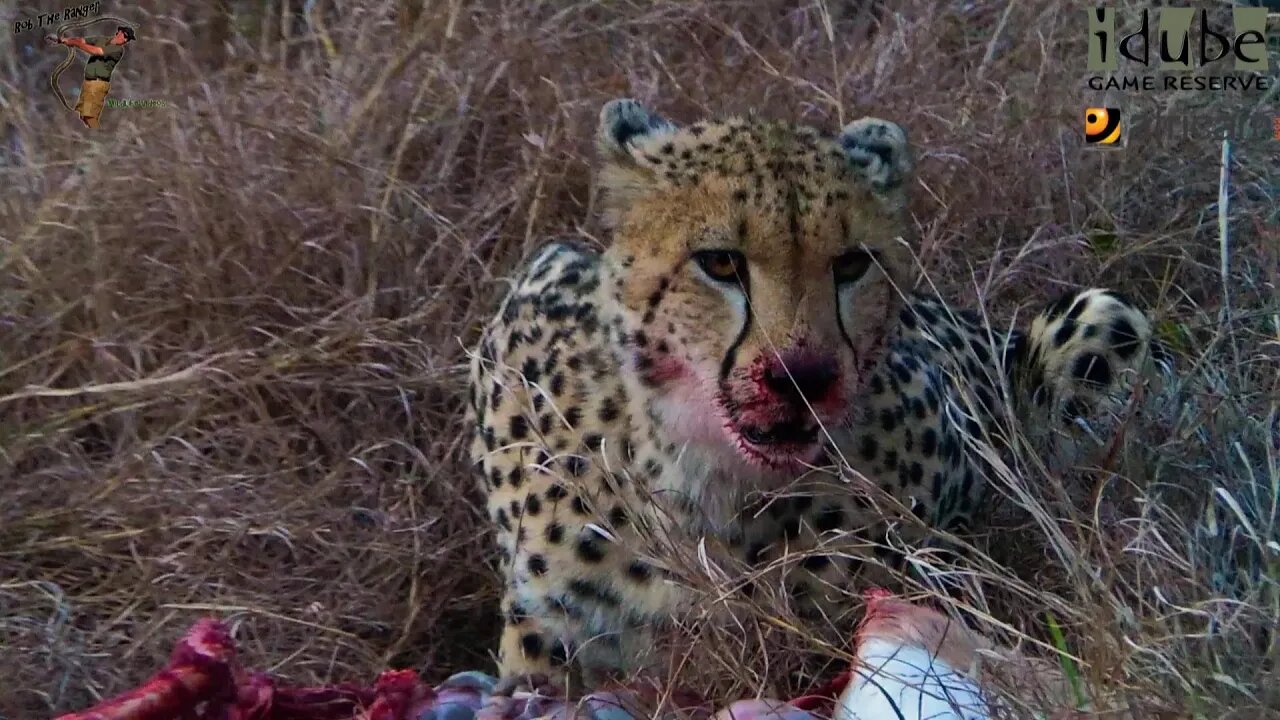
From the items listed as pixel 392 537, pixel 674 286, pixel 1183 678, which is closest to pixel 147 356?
pixel 392 537

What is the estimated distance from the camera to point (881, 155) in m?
1.94

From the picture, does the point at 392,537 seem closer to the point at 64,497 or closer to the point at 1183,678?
the point at 64,497

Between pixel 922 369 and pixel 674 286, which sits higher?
pixel 674 286

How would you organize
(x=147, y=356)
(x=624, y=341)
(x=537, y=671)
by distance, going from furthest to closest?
(x=147, y=356) < (x=537, y=671) < (x=624, y=341)

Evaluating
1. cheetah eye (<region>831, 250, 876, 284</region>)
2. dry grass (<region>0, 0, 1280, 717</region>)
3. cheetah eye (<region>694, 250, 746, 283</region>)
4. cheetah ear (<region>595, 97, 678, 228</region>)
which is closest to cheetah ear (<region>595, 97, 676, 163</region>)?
cheetah ear (<region>595, 97, 678, 228</region>)

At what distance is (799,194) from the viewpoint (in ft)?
5.71

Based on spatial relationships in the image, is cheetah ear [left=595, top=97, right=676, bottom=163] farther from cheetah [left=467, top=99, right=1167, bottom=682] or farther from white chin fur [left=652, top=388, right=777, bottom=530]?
white chin fur [left=652, top=388, right=777, bottom=530]

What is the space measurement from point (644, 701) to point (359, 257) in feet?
3.95

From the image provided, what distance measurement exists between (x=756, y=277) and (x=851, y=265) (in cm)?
14
